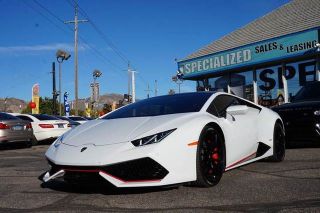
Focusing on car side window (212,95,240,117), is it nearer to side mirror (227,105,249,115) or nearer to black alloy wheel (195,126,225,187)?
side mirror (227,105,249,115)

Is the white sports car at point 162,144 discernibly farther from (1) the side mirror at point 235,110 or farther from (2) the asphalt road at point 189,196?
(2) the asphalt road at point 189,196

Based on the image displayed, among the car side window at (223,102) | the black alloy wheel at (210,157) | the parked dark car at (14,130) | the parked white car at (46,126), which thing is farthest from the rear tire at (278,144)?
the parked white car at (46,126)

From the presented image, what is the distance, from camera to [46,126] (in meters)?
15.2

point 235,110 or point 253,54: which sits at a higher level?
point 253,54

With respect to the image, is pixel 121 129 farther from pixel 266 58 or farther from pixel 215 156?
pixel 266 58

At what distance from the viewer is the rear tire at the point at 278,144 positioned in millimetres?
6848

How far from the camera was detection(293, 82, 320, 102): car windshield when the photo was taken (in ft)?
31.8

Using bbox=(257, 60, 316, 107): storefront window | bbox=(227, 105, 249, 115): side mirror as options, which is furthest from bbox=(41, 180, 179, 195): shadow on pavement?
bbox=(257, 60, 316, 107): storefront window

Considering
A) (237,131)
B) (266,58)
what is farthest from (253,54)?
(237,131)

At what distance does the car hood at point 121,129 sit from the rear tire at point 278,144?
7.58ft

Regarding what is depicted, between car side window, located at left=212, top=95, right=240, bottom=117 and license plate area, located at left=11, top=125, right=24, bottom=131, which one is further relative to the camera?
license plate area, located at left=11, top=125, right=24, bottom=131

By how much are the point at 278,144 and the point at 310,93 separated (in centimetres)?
336

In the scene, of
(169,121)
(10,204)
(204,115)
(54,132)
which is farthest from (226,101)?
(54,132)

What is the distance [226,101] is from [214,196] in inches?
78.0
